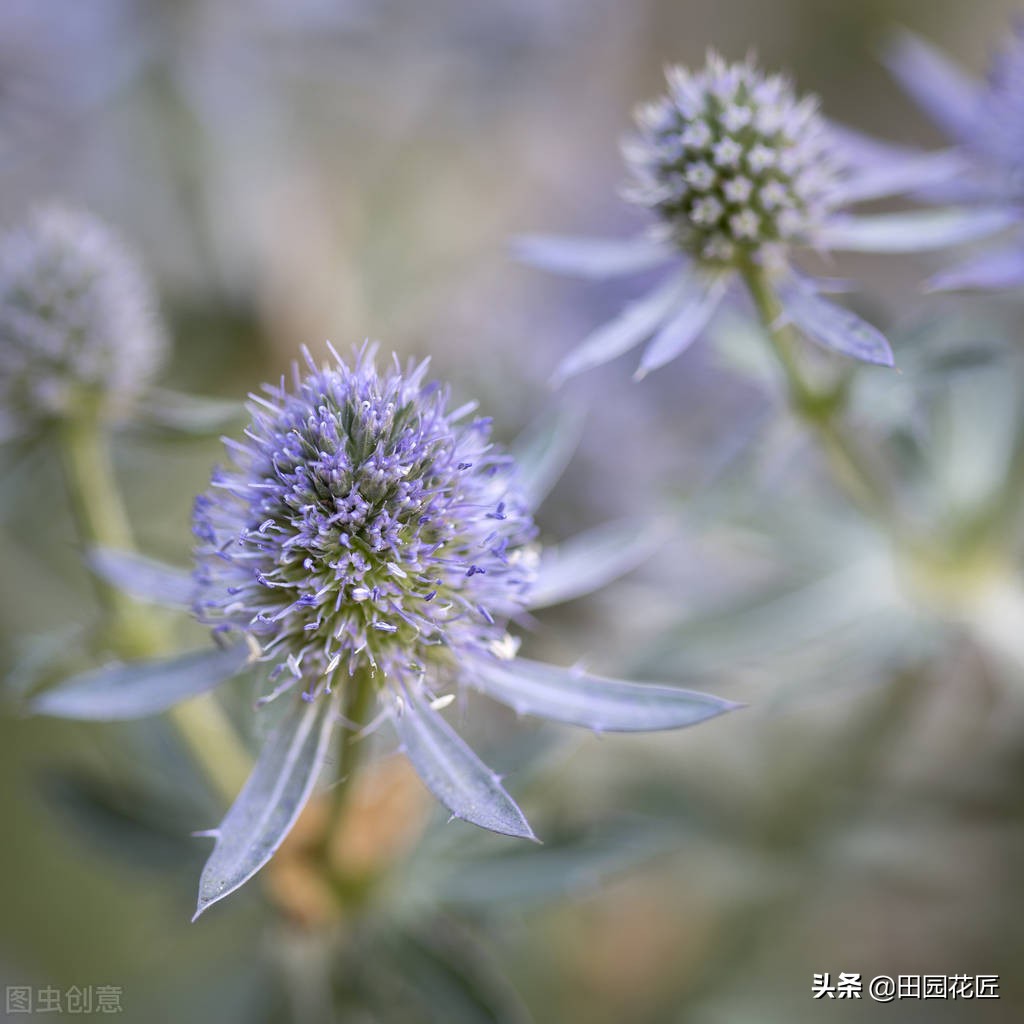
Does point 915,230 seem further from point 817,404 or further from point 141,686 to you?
point 141,686

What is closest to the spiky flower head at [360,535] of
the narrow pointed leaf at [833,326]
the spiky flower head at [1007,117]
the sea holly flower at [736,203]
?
the sea holly flower at [736,203]

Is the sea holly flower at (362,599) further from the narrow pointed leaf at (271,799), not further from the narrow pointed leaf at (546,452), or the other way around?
the narrow pointed leaf at (546,452)

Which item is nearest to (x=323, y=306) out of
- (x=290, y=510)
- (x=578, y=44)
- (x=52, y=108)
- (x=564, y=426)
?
(x=52, y=108)

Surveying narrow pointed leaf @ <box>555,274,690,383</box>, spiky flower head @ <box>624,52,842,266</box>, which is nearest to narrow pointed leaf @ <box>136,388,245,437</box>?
narrow pointed leaf @ <box>555,274,690,383</box>

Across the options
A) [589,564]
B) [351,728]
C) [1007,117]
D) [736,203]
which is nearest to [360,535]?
[351,728]

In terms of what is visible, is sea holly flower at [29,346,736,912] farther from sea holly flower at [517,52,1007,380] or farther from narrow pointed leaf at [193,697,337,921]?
sea holly flower at [517,52,1007,380]

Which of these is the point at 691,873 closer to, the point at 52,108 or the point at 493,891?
the point at 493,891

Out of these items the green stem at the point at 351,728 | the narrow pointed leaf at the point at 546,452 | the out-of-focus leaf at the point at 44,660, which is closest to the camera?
the green stem at the point at 351,728
